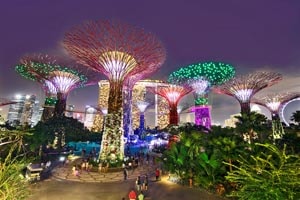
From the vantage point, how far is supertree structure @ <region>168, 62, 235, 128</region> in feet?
130

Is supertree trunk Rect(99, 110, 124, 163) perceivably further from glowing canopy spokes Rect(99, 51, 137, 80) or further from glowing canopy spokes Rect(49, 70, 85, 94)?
glowing canopy spokes Rect(49, 70, 85, 94)

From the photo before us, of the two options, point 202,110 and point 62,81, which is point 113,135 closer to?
point 62,81

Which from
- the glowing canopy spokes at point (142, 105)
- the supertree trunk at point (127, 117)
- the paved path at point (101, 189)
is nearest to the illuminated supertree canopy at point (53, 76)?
the supertree trunk at point (127, 117)

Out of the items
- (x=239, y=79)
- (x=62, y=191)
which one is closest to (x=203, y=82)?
(x=239, y=79)

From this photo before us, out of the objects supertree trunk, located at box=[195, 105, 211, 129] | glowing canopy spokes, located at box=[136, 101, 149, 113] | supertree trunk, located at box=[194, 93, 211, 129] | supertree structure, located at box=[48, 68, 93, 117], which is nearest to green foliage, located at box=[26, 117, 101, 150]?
supertree structure, located at box=[48, 68, 93, 117]

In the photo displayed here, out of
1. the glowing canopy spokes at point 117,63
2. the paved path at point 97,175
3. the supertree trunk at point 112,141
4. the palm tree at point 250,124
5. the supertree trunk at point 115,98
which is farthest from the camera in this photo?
the palm tree at point 250,124

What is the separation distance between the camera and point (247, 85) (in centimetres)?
3747

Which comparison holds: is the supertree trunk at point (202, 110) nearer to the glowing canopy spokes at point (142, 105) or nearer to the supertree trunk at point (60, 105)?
the supertree trunk at point (60, 105)

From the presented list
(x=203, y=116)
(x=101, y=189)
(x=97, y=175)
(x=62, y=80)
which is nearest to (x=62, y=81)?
(x=62, y=80)

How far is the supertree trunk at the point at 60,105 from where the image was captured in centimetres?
3928

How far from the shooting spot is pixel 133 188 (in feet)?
53.3

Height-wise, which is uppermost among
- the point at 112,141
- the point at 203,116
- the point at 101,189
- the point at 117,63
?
the point at 117,63

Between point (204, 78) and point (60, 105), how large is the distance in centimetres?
2616

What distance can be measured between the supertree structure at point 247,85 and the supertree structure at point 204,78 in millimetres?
1851
